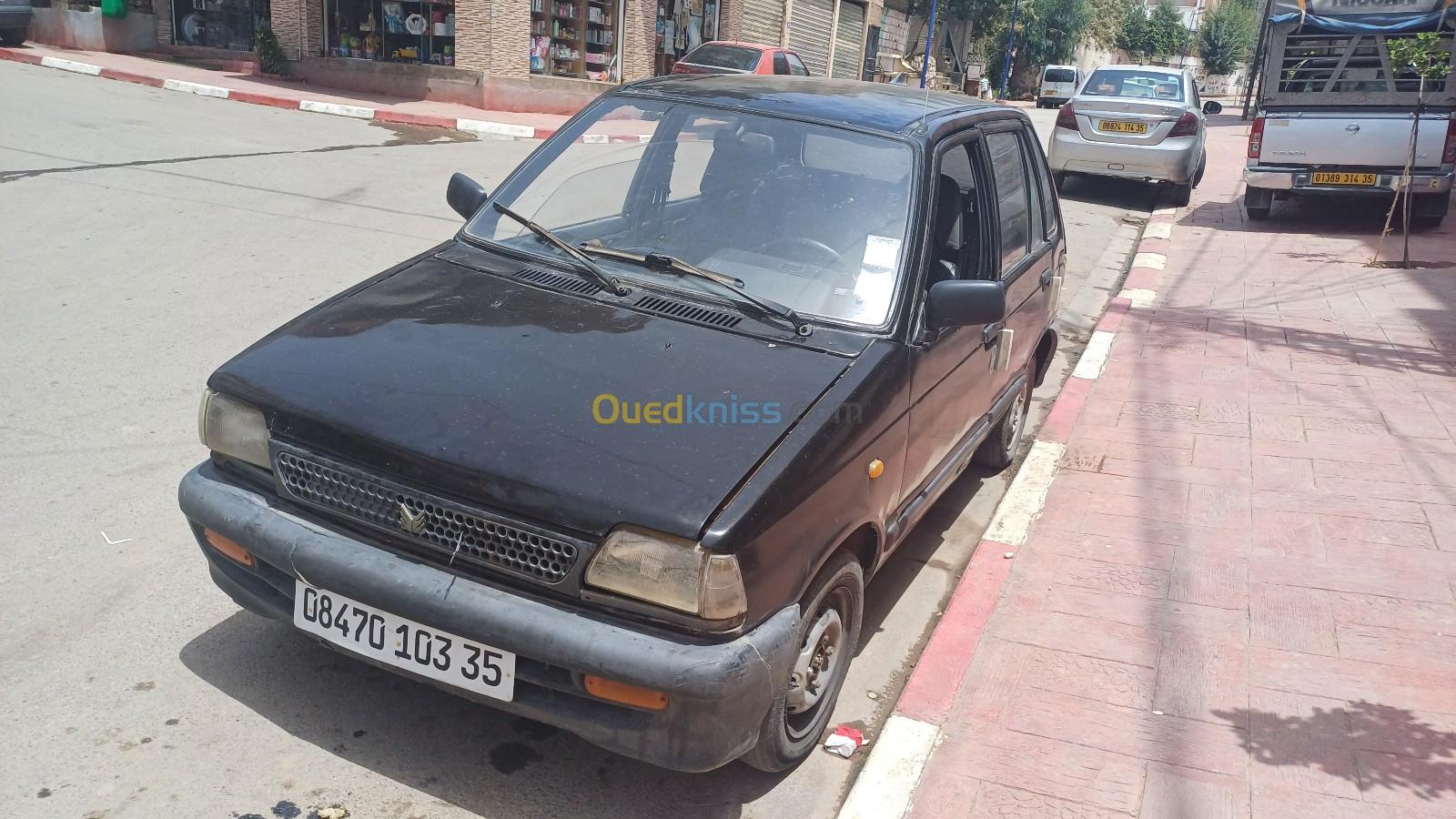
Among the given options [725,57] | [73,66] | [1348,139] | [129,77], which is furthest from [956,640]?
[73,66]

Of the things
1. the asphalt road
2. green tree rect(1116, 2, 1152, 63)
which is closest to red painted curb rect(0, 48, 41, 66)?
the asphalt road

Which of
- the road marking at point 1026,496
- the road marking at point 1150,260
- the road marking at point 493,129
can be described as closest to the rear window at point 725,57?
the road marking at point 493,129

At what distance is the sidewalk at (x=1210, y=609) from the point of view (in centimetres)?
321

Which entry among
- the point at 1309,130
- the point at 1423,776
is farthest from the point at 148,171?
the point at 1309,130

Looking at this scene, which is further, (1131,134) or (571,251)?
(1131,134)

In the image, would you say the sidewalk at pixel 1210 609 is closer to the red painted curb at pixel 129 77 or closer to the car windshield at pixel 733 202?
the car windshield at pixel 733 202

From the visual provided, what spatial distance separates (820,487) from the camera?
111 inches

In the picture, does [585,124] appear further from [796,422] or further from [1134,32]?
[1134,32]

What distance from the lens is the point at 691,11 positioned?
23734 millimetres

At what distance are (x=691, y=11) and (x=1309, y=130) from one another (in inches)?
585

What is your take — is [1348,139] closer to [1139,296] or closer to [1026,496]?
[1139,296]

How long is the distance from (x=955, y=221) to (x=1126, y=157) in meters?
10.6

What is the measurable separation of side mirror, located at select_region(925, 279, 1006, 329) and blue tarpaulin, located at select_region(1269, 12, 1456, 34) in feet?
35.8

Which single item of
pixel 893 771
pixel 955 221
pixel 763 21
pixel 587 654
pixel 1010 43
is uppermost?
pixel 1010 43
